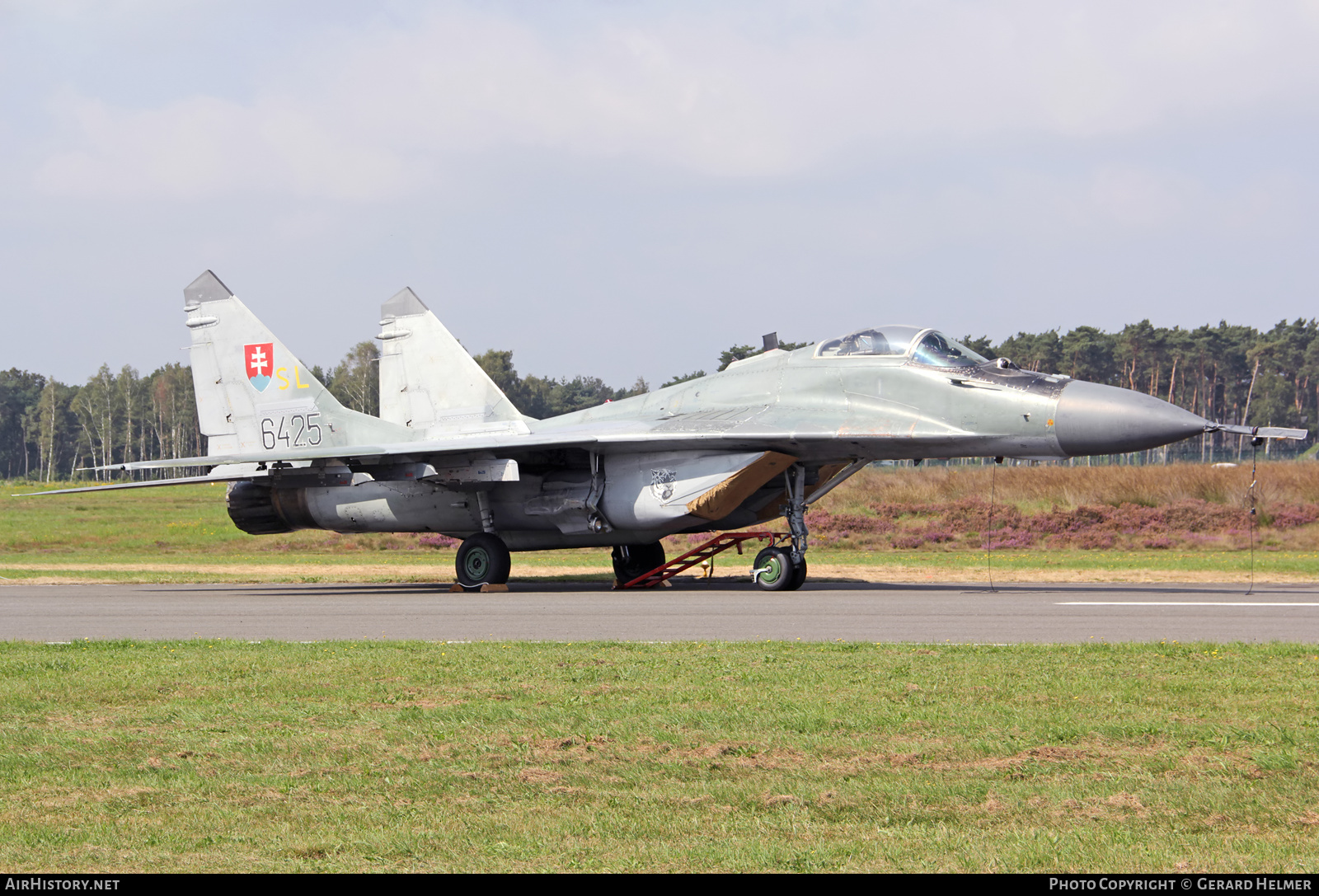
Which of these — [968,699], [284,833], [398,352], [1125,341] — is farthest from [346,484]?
[1125,341]

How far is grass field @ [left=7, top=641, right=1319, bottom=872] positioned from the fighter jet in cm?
695

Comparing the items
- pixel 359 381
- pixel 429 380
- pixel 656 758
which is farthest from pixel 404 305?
pixel 359 381

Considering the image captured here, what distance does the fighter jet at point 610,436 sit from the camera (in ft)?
53.4

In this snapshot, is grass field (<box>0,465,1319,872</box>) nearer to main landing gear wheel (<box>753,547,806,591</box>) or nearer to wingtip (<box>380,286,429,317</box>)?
main landing gear wheel (<box>753,547,806,591</box>)

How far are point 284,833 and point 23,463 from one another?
158811mm

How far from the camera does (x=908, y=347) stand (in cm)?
1711

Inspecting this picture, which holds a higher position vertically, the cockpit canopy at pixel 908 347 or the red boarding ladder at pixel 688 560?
the cockpit canopy at pixel 908 347

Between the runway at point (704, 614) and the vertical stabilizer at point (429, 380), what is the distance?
13.1 ft

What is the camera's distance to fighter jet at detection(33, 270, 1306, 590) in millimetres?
16281

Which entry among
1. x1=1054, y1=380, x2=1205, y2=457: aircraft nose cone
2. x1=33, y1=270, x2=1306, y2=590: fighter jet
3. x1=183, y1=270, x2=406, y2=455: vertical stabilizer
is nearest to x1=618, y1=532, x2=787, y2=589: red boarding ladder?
x1=33, y1=270, x2=1306, y2=590: fighter jet

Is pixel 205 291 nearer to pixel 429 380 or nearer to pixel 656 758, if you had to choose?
pixel 429 380

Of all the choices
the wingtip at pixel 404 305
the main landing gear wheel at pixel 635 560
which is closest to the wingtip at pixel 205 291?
the wingtip at pixel 404 305

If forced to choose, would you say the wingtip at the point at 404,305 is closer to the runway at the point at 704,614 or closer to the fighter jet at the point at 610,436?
the fighter jet at the point at 610,436

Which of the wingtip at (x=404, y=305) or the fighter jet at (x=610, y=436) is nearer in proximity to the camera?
the fighter jet at (x=610, y=436)
